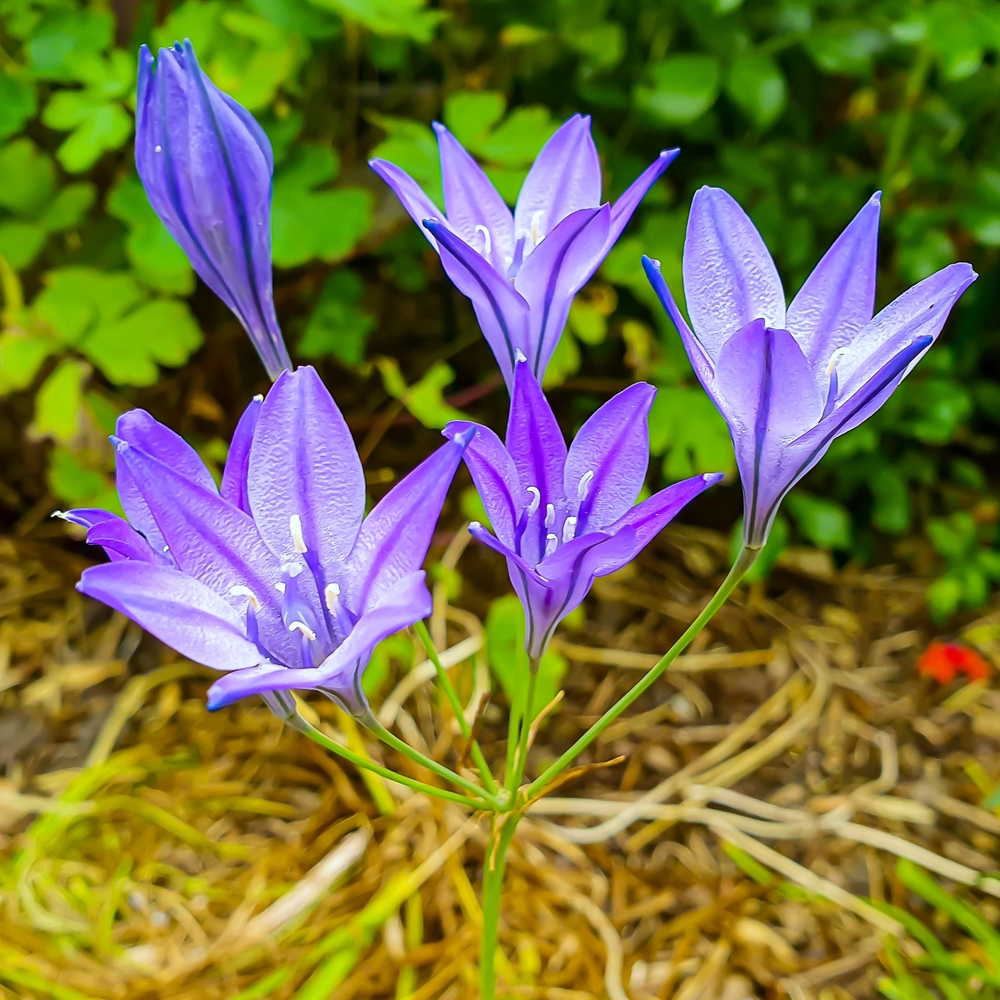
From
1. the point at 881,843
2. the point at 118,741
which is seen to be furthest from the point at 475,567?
the point at 881,843

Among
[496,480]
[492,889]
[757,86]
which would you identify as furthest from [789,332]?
[757,86]

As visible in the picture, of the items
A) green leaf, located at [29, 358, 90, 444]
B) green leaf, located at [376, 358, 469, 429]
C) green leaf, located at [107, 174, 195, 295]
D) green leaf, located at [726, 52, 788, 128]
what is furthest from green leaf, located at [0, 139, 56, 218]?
green leaf, located at [726, 52, 788, 128]

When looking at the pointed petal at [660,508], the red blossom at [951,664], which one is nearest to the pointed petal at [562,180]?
the pointed petal at [660,508]

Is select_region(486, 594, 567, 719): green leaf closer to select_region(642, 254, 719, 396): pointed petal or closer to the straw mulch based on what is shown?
the straw mulch

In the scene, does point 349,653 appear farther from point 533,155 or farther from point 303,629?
point 533,155

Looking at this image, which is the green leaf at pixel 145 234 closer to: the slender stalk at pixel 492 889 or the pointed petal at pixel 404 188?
the pointed petal at pixel 404 188

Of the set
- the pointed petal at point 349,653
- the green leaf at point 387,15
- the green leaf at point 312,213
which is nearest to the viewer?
the pointed petal at point 349,653
